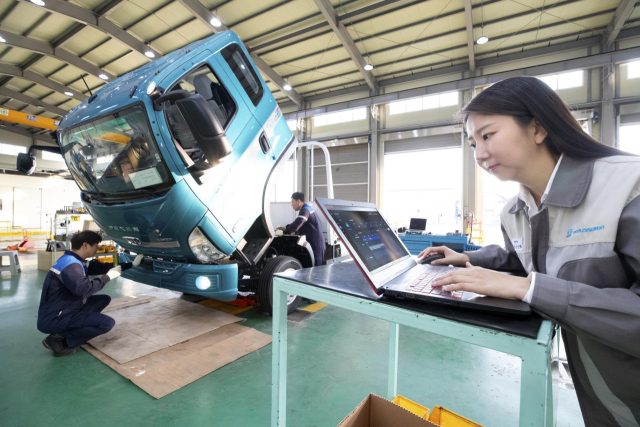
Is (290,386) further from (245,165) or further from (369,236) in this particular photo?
(245,165)

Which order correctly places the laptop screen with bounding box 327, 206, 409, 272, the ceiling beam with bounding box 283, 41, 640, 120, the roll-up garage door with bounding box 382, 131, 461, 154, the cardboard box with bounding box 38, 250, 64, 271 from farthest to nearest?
the roll-up garage door with bounding box 382, 131, 461, 154, the ceiling beam with bounding box 283, 41, 640, 120, the cardboard box with bounding box 38, 250, 64, 271, the laptop screen with bounding box 327, 206, 409, 272

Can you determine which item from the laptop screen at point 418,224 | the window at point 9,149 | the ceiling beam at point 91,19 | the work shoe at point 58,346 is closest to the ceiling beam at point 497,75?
the laptop screen at point 418,224

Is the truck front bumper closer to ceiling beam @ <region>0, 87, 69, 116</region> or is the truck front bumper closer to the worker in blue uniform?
the worker in blue uniform

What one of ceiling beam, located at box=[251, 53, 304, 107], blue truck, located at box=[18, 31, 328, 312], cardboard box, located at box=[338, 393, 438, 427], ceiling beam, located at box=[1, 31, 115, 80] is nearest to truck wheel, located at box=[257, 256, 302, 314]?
blue truck, located at box=[18, 31, 328, 312]

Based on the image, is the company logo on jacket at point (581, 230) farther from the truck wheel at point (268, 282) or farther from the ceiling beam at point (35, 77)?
the ceiling beam at point (35, 77)

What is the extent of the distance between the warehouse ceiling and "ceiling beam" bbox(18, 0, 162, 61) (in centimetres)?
3

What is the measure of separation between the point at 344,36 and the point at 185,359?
9516 mm

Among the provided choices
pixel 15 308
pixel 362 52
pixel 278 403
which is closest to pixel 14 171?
pixel 15 308

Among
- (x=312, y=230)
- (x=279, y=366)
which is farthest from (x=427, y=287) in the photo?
(x=312, y=230)

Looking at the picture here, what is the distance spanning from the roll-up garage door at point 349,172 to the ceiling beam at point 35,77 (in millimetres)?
11640

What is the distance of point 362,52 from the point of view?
10.3 meters

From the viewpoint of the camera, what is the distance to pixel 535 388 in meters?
0.69

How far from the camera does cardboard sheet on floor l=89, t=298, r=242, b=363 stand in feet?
9.44

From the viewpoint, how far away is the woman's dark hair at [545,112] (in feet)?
2.96
